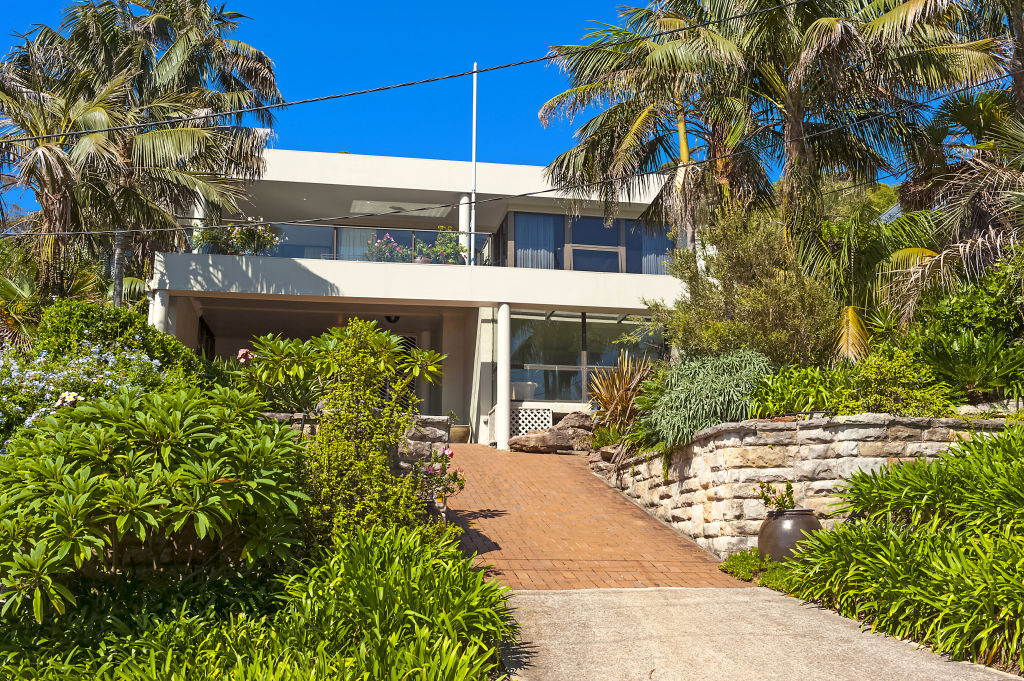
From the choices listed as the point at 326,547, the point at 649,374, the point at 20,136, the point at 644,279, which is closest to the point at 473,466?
the point at 649,374

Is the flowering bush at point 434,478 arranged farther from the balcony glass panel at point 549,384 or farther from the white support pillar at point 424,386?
the white support pillar at point 424,386

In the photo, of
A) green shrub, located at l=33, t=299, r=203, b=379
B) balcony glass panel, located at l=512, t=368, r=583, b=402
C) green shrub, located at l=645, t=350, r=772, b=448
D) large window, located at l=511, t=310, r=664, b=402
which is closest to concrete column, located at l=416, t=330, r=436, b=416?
large window, located at l=511, t=310, r=664, b=402

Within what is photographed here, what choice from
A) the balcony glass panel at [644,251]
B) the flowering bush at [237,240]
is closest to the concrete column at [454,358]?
the balcony glass panel at [644,251]

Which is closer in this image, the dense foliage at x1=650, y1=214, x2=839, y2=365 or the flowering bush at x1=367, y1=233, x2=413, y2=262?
the dense foliage at x1=650, y1=214, x2=839, y2=365

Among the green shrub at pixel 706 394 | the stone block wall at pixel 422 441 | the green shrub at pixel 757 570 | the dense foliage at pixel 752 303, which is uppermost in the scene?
the dense foliage at pixel 752 303

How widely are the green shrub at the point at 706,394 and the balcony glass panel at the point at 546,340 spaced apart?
27.4ft

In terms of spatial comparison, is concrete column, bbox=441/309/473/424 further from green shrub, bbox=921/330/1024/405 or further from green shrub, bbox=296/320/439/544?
green shrub, bbox=296/320/439/544

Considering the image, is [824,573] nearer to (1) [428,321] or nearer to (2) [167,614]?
(2) [167,614]

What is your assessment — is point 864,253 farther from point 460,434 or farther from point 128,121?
point 128,121

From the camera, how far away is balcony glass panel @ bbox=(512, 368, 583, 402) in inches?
723

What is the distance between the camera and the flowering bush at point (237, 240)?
1664 cm

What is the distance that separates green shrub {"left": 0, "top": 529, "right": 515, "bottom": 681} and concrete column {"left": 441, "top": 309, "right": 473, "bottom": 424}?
14.9m

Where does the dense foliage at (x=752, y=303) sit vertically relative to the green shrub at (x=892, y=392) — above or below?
above

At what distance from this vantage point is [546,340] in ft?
62.1
